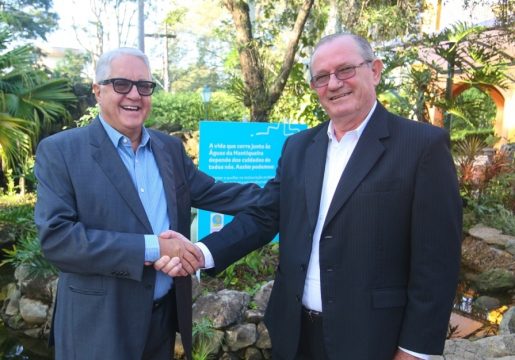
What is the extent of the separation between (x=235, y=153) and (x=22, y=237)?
323 cm

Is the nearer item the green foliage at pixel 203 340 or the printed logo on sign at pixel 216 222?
the green foliage at pixel 203 340

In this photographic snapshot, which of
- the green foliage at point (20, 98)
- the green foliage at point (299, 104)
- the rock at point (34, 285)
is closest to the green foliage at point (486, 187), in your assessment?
the green foliage at point (299, 104)

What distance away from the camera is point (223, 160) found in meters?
4.45

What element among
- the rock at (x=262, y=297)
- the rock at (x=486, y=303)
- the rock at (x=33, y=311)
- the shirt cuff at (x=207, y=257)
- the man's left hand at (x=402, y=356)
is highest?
the shirt cuff at (x=207, y=257)

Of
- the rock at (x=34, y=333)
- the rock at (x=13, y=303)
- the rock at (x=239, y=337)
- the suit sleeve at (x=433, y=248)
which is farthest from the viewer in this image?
the rock at (x=13, y=303)

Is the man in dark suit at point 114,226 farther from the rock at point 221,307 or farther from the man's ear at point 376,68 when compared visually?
the rock at point 221,307

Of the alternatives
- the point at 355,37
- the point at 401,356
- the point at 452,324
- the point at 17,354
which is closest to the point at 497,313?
the point at 452,324

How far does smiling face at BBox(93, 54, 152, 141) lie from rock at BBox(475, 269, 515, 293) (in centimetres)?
Result: 538

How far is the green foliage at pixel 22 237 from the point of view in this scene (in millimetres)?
4816

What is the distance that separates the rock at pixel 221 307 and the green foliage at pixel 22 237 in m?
1.84

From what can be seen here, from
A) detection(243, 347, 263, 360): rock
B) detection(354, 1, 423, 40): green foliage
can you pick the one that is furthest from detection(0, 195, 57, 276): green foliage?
A: detection(354, 1, 423, 40): green foliage

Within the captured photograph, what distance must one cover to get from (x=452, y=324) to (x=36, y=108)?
23.7 ft

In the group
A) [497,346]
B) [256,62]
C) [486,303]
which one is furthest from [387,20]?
[497,346]

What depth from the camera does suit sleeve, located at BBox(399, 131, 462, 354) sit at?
5.98 feet
